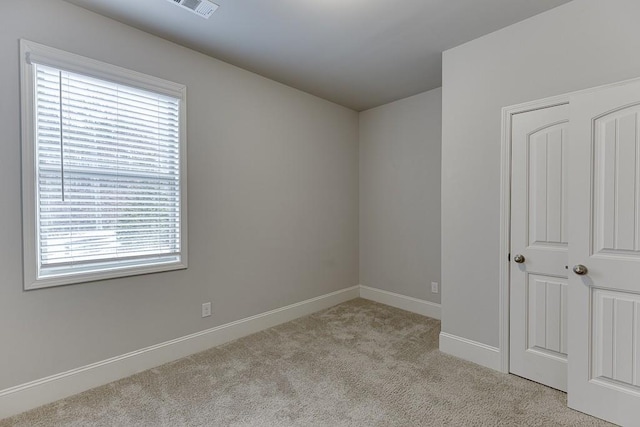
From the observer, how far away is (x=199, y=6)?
211 centimetres

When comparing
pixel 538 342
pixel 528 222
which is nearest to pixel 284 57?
pixel 528 222

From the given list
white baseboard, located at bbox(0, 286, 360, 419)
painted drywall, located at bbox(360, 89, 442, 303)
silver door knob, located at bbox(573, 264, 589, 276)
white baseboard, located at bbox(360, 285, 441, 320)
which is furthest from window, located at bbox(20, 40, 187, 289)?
silver door knob, located at bbox(573, 264, 589, 276)

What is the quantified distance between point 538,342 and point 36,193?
362 cm

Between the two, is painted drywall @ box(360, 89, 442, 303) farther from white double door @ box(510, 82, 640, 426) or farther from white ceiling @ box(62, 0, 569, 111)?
white double door @ box(510, 82, 640, 426)

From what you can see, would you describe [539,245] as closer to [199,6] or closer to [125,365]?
[199,6]

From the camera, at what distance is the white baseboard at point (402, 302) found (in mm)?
3660

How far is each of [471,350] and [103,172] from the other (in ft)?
10.7

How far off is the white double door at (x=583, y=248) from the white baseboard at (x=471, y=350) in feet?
0.56

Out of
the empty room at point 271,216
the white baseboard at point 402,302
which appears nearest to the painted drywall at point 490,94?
the empty room at point 271,216

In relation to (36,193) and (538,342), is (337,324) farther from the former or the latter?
Result: (36,193)

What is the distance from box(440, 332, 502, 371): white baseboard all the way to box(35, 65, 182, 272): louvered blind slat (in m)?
2.50

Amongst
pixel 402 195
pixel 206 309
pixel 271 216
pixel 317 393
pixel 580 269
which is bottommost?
pixel 317 393

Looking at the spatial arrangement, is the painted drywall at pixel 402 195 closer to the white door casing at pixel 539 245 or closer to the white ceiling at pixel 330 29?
the white ceiling at pixel 330 29

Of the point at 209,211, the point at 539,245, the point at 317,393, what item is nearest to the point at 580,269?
the point at 539,245
